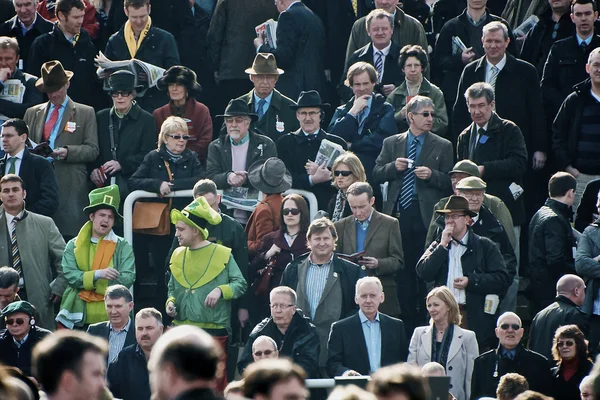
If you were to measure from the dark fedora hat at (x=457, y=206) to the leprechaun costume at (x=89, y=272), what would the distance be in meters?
2.93

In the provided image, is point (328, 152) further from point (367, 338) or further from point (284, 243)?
point (367, 338)

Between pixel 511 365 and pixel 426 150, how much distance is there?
2.76 m

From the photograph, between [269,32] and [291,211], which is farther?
[269,32]

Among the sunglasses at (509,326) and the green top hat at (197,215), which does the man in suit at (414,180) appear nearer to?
the sunglasses at (509,326)

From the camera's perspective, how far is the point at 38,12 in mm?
15836

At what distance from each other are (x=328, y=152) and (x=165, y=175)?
164 cm

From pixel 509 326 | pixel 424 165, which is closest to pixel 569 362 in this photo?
pixel 509 326

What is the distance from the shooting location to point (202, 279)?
1171 centimetres

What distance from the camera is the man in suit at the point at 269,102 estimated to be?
44.9 feet

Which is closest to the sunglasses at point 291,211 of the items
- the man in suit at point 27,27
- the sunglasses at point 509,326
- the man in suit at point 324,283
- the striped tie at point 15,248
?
the man in suit at point 324,283

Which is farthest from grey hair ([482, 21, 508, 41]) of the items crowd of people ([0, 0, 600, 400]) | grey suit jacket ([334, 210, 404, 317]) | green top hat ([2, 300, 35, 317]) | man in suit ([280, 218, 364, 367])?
green top hat ([2, 300, 35, 317])

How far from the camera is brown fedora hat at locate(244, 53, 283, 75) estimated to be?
1376 centimetres

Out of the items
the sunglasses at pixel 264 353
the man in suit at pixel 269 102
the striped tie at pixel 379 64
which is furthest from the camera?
the striped tie at pixel 379 64

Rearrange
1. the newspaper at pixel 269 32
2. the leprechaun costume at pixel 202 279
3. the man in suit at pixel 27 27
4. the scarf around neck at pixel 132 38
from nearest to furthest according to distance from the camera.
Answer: the leprechaun costume at pixel 202 279 < the scarf around neck at pixel 132 38 < the newspaper at pixel 269 32 < the man in suit at pixel 27 27
